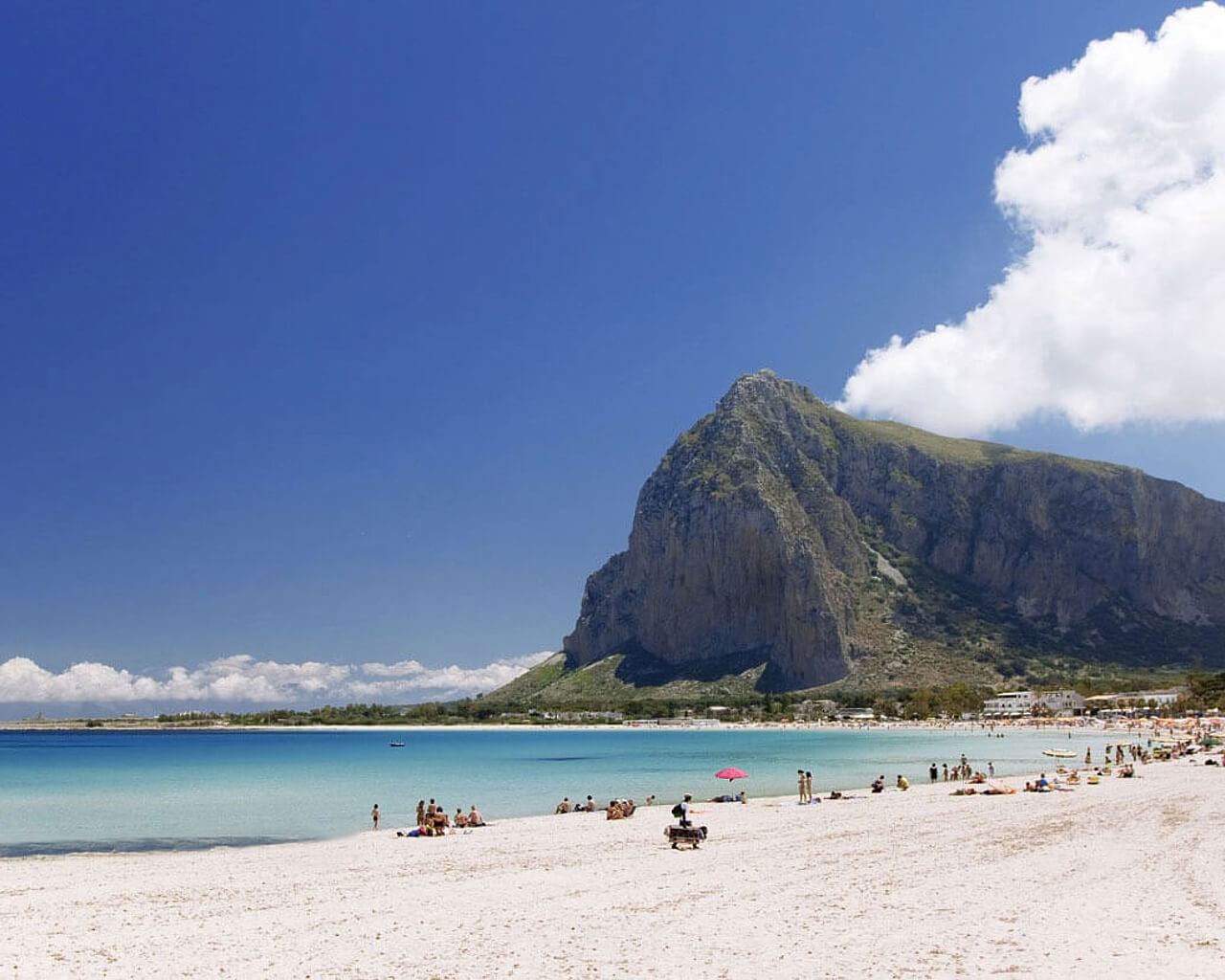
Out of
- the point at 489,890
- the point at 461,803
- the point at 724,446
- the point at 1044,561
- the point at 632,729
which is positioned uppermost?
the point at 724,446

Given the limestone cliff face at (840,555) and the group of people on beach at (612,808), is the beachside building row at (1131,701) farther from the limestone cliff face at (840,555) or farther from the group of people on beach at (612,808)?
the group of people on beach at (612,808)

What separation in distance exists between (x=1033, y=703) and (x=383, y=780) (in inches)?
3955

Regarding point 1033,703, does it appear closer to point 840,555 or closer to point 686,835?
point 840,555

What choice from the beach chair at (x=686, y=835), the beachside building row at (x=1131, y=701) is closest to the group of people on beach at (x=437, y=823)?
the beach chair at (x=686, y=835)

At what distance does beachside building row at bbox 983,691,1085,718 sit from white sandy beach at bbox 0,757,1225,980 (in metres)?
106

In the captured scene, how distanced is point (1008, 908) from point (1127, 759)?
52.2m

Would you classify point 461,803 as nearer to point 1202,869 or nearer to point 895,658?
point 1202,869

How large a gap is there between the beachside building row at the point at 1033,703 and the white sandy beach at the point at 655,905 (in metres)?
106

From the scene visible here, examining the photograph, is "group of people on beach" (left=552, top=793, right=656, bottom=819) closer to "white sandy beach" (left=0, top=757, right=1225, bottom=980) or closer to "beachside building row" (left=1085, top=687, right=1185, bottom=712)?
"white sandy beach" (left=0, top=757, right=1225, bottom=980)

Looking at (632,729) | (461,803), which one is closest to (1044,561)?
(632,729)

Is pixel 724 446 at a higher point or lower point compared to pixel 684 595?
higher

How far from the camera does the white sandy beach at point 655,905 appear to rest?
39.9 feet

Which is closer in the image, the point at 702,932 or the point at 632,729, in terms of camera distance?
the point at 702,932

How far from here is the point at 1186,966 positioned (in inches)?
439
